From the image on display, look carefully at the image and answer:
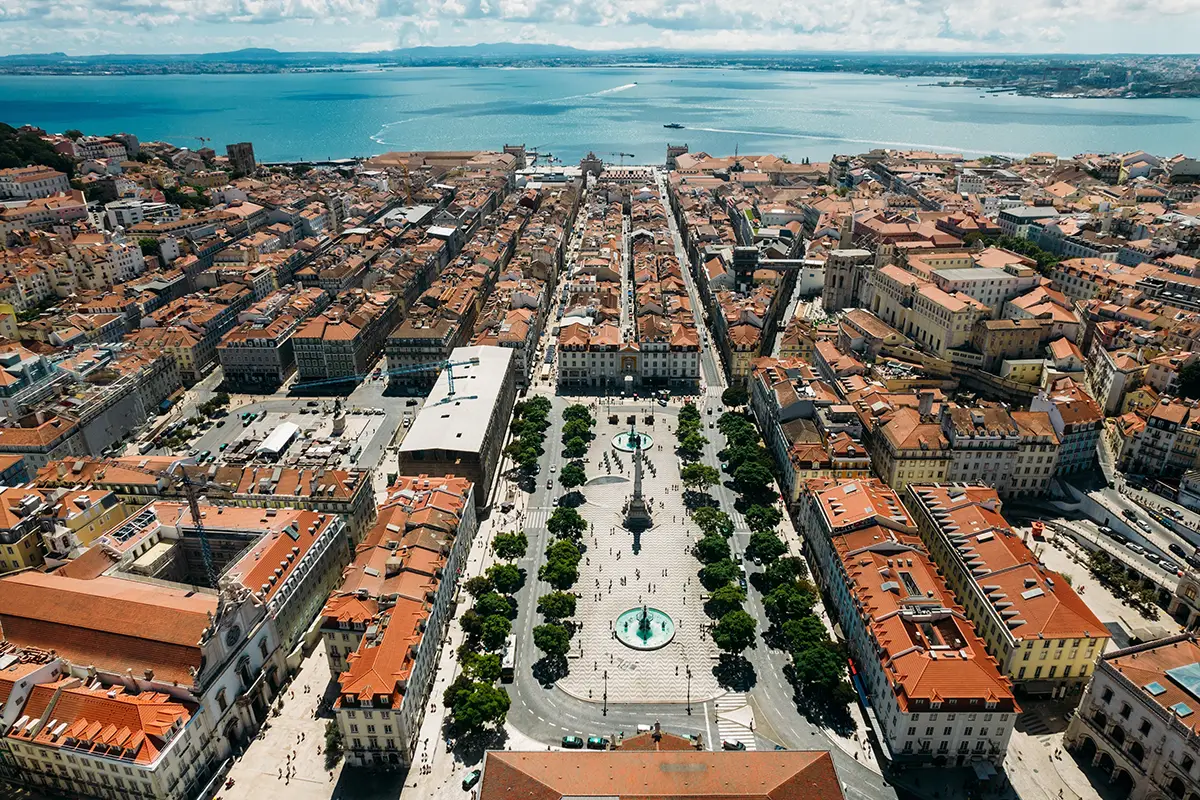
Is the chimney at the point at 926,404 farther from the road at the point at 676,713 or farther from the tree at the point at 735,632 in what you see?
the tree at the point at 735,632

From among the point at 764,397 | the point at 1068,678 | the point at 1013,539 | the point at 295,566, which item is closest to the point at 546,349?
the point at 764,397

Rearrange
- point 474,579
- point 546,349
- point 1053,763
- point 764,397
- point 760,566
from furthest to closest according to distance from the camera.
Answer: point 546,349 < point 764,397 < point 760,566 < point 474,579 < point 1053,763

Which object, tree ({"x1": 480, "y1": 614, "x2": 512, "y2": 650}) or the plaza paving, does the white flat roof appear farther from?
tree ({"x1": 480, "y1": 614, "x2": 512, "y2": 650})

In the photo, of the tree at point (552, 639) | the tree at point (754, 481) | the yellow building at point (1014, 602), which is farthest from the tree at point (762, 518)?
the tree at point (552, 639)

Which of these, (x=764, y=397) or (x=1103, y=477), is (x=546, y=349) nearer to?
(x=764, y=397)

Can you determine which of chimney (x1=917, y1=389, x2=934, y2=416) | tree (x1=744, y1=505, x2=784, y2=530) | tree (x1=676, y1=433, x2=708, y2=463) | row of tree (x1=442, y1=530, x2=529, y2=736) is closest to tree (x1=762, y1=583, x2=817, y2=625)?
tree (x1=744, y1=505, x2=784, y2=530)

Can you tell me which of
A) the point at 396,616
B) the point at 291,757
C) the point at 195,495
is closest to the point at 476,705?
the point at 396,616
